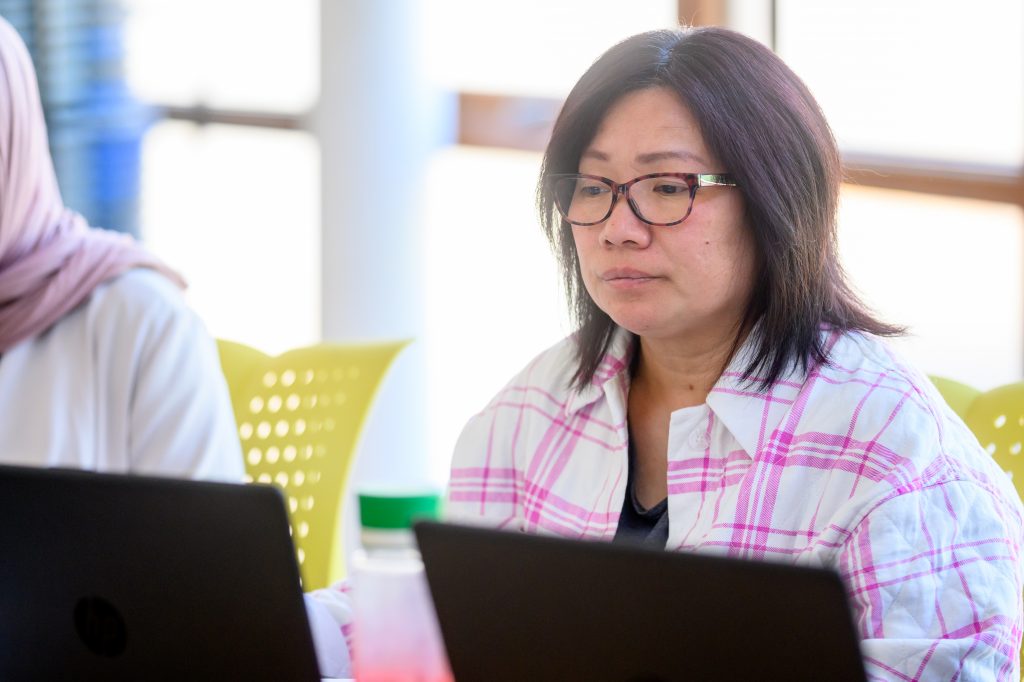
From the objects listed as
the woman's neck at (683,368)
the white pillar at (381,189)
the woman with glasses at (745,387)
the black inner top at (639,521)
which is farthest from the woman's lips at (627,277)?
the white pillar at (381,189)

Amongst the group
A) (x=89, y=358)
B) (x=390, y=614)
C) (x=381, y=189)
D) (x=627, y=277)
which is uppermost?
(x=381, y=189)

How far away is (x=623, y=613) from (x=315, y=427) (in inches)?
45.0

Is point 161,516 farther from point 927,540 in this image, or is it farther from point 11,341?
point 11,341

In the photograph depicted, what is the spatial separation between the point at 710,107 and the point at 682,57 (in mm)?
74

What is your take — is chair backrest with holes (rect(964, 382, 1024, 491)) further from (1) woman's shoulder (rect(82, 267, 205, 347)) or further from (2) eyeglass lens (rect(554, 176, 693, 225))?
(1) woman's shoulder (rect(82, 267, 205, 347))

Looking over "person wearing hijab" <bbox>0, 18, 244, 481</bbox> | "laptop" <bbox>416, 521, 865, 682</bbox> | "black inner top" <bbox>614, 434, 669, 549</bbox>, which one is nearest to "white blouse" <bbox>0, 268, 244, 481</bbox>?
"person wearing hijab" <bbox>0, 18, 244, 481</bbox>

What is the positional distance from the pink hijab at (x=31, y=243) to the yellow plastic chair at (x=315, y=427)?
0.30 metres

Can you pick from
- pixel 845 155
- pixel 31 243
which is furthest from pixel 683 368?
pixel 31 243

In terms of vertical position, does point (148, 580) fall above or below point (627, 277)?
below

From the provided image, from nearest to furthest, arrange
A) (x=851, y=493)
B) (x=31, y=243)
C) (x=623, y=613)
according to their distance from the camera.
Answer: (x=623, y=613) → (x=851, y=493) → (x=31, y=243)

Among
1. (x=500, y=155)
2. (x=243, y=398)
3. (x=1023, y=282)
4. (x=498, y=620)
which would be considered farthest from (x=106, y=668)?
(x=500, y=155)

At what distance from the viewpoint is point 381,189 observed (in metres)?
2.77

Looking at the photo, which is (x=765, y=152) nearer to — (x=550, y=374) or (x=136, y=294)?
(x=550, y=374)

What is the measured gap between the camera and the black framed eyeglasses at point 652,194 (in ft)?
4.17
